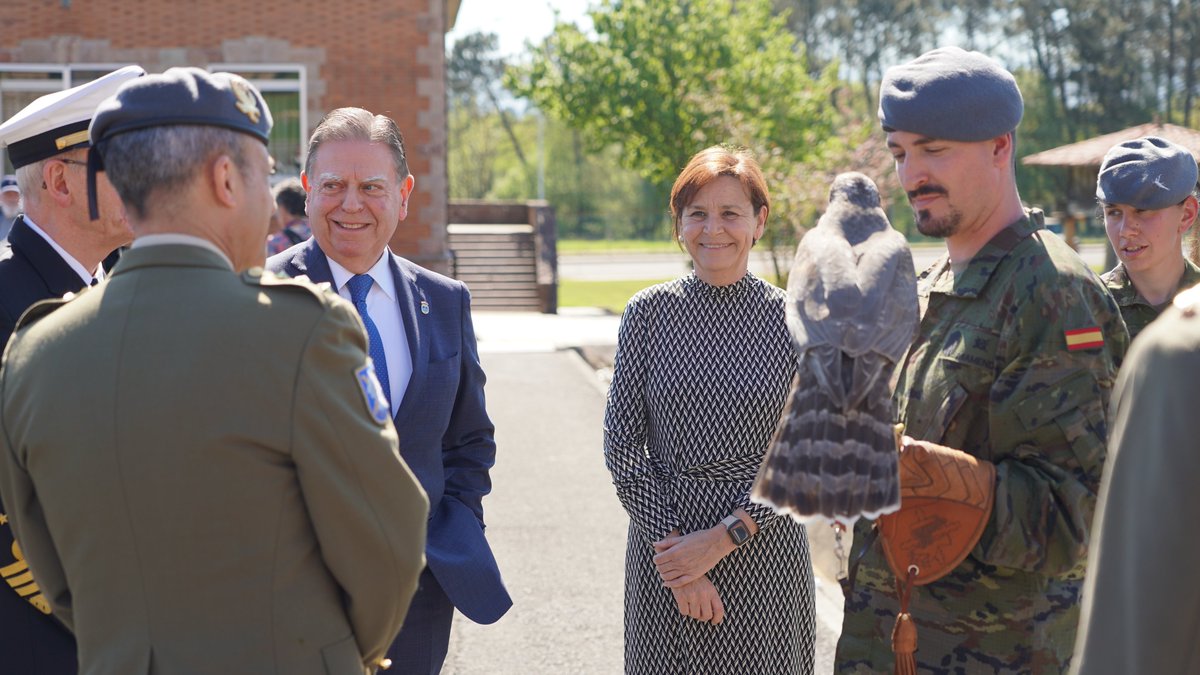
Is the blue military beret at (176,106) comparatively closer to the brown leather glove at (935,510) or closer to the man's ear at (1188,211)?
the brown leather glove at (935,510)

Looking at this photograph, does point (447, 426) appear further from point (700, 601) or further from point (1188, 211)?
point (1188, 211)

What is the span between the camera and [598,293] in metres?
31.4

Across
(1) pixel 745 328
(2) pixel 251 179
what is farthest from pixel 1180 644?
(1) pixel 745 328

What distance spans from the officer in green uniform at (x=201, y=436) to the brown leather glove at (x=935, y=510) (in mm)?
1092

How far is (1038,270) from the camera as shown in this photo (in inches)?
105

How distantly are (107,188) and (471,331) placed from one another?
1123mm

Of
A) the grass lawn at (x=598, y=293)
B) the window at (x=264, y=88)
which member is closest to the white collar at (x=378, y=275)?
the window at (x=264, y=88)

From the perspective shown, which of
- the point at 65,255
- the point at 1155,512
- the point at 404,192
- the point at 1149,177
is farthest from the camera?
the point at 1149,177

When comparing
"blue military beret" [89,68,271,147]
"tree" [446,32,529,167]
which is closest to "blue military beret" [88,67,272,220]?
"blue military beret" [89,68,271,147]

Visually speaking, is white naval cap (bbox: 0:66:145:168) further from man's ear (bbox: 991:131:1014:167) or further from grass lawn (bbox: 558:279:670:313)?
grass lawn (bbox: 558:279:670:313)

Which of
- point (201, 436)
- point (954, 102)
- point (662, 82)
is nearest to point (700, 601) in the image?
point (954, 102)

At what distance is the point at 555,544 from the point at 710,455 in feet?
14.0

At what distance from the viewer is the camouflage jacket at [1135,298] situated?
14.6 ft

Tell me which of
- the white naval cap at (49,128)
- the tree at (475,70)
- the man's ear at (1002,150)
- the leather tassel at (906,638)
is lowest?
the leather tassel at (906,638)
